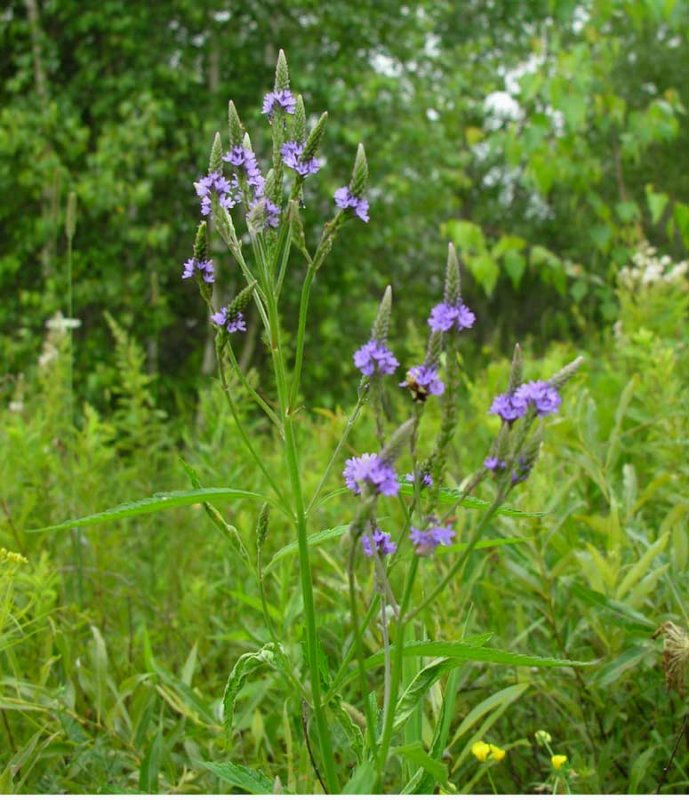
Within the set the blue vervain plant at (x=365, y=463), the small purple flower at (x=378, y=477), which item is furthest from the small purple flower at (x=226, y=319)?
the small purple flower at (x=378, y=477)

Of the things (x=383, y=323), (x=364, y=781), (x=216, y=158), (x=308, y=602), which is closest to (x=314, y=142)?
(x=216, y=158)

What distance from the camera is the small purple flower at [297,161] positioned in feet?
3.66

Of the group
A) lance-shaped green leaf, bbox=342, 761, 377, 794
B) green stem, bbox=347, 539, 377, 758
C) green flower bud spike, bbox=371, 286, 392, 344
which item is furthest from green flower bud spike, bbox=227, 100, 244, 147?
lance-shaped green leaf, bbox=342, 761, 377, 794

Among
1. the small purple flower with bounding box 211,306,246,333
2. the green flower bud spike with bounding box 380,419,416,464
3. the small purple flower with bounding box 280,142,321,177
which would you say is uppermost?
the small purple flower with bounding box 280,142,321,177

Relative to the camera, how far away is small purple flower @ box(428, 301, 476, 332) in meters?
0.92

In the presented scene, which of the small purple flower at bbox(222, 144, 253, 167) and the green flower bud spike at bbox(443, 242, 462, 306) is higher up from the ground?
the small purple flower at bbox(222, 144, 253, 167)

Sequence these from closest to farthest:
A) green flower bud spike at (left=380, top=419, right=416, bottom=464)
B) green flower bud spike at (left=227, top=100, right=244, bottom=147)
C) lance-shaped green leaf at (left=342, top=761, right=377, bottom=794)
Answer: green flower bud spike at (left=380, top=419, right=416, bottom=464), lance-shaped green leaf at (left=342, top=761, right=377, bottom=794), green flower bud spike at (left=227, top=100, right=244, bottom=147)

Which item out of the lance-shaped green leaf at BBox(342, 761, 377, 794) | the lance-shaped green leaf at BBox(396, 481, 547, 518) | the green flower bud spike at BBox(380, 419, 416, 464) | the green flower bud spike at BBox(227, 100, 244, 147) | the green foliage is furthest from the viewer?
the green foliage

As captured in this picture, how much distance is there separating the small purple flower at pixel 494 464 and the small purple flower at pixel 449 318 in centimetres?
13

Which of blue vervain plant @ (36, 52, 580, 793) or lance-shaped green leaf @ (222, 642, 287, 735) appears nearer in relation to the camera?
blue vervain plant @ (36, 52, 580, 793)

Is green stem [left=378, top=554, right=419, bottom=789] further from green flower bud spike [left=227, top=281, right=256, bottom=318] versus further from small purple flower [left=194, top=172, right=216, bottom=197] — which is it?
small purple flower [left=194, top=172, right=216, bottom=197]

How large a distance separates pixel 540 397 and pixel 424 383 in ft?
0.36

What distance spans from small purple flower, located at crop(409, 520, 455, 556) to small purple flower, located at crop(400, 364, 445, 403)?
5.0 inches

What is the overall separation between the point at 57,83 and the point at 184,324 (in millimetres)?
2392
